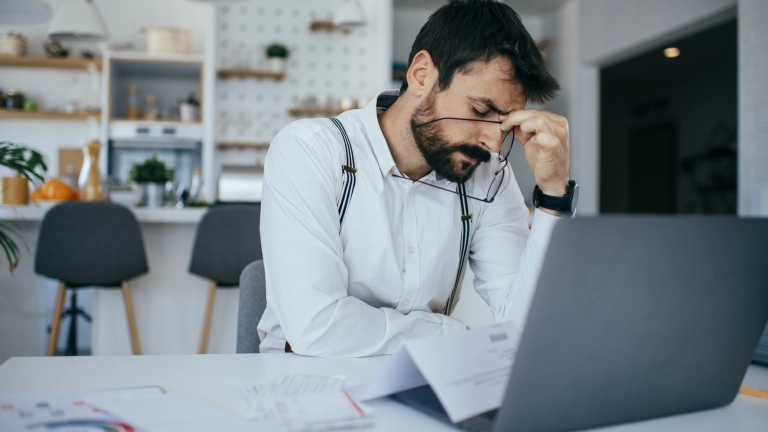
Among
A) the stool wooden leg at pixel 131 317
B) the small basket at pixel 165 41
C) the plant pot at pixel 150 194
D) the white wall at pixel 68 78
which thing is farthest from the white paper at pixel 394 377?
the white wall at pixel 68 78

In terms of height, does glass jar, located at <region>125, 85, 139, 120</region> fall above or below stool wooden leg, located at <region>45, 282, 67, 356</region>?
above

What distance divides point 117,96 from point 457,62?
5.11m

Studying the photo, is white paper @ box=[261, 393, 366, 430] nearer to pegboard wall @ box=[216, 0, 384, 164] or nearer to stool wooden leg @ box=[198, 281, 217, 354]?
stool wooden leg @ box=[198, 281, 217, 354]

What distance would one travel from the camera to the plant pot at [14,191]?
2855 mm

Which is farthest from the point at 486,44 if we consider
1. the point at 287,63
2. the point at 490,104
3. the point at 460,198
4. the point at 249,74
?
the point at 287,63

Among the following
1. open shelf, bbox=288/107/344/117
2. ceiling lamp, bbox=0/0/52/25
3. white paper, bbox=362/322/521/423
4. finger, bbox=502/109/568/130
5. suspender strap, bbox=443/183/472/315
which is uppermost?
ceiling lamp, bbox=0/0/52/25

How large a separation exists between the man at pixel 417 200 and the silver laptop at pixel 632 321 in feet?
1.21

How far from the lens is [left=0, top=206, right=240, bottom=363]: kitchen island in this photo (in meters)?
2.84

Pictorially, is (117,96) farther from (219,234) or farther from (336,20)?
(219,234)

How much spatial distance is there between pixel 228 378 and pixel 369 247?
458mm

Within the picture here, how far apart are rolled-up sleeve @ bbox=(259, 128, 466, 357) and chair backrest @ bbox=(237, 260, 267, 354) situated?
0.20 feet

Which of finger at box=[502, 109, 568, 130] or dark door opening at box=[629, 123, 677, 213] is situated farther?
dark door opening at box=[629, 123, 677, 213]

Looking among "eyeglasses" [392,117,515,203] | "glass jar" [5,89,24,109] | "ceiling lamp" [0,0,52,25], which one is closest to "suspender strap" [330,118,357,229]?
"eyeglasses" [392,117,515,203]

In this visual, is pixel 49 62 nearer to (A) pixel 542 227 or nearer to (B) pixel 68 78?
(B) pixel 68 78
